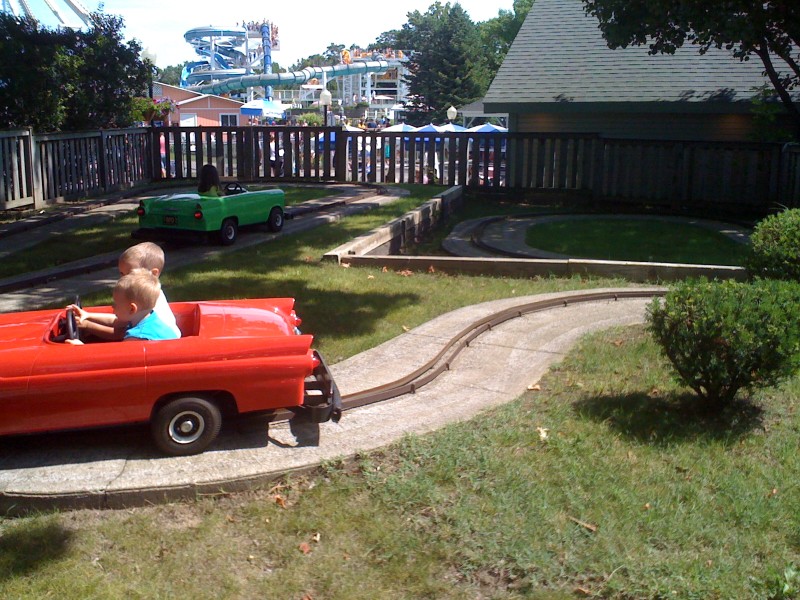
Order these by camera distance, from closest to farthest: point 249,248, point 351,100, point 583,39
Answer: point 249,248
point 583,39
point 351,100

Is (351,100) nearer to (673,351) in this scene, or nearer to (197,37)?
(197,37)

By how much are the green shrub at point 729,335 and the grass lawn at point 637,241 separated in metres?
6.24

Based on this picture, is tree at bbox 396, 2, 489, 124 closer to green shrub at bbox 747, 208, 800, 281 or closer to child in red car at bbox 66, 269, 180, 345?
green shrub at bbox 747, 208, 800, 281

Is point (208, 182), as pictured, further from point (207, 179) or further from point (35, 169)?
point (35, 169)

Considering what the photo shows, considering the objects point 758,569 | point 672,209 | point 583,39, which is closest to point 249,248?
point 758,569

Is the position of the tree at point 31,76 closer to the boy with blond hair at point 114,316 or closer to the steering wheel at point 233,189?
the steering wheel at point 233,189

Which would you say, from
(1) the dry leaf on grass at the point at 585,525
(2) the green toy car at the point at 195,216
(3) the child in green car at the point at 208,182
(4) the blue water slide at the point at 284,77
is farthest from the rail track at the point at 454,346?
(4) the blue water slide at the point at 284,77

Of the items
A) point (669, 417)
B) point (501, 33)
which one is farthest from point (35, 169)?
point (501, 33)

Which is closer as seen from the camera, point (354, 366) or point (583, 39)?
point (354, 366)

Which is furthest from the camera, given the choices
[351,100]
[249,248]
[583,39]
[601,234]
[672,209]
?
[351,100]

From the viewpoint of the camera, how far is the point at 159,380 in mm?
4812

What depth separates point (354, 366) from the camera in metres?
6.64

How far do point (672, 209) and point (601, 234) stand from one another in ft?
15.2

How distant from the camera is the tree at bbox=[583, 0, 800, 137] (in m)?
15.7
